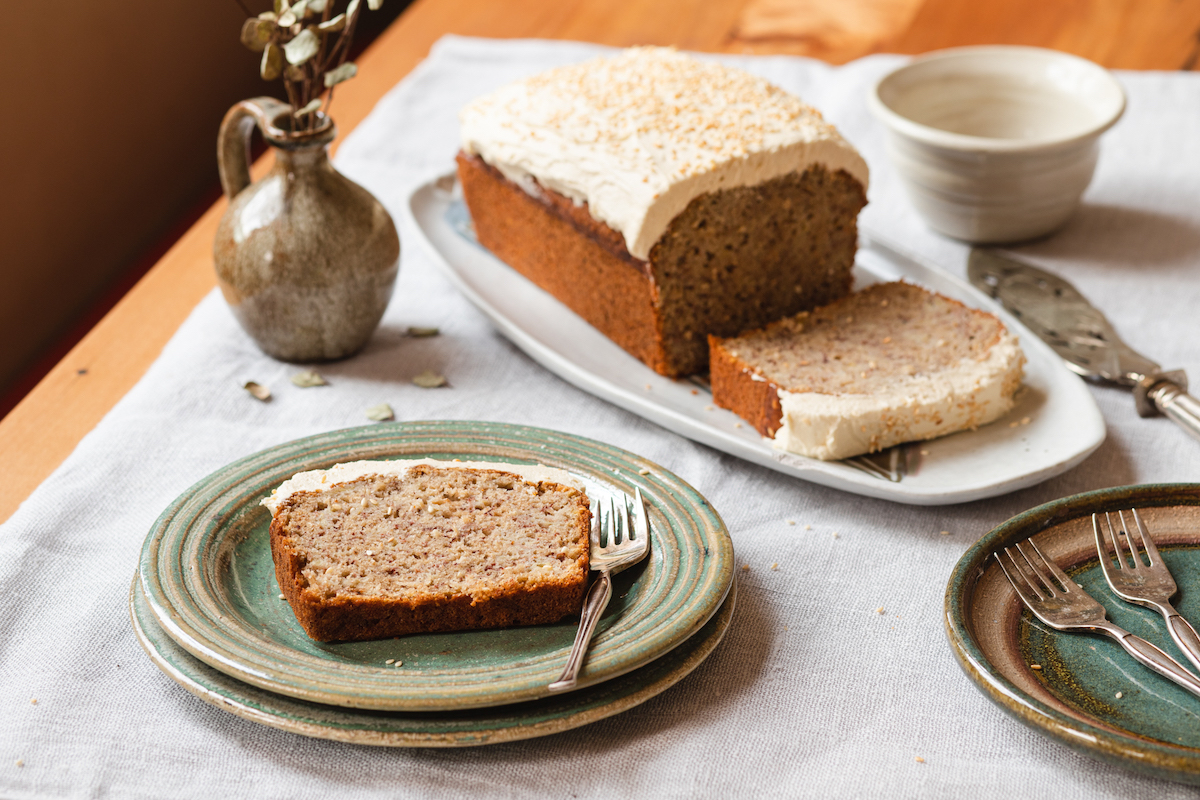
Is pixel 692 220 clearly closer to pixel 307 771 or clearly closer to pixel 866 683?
pixel 866 683

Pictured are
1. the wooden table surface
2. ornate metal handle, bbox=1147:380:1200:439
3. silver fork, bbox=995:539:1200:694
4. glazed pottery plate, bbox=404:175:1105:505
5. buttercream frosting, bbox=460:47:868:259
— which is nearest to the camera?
silver fork, bbox=995:539:1200:694

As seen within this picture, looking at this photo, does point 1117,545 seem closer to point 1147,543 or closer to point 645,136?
point 1147,543

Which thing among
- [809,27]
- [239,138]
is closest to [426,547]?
[239,138]

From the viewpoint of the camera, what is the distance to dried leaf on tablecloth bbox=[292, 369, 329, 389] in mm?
1979

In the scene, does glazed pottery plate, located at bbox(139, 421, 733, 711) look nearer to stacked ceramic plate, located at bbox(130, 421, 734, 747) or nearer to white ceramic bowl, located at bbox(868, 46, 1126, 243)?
stacked ceramic plate, located at bbox(130, 421, 734, 747)

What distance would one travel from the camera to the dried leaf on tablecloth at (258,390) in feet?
6.36

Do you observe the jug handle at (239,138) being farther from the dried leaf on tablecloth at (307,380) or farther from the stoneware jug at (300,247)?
the dried leaf on tablecloth at (307,380)

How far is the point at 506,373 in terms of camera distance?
2045mm

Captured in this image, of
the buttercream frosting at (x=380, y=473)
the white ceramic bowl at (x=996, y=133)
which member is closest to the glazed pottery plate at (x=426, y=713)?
the buttercream frosting at (x=380, y=473)

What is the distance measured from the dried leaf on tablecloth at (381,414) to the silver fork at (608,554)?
1.85ft

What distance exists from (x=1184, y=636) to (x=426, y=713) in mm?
886

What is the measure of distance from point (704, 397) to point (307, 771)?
3.25ft

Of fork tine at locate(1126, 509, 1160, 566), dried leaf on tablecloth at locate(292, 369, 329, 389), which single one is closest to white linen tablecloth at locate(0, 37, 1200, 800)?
dried leaf on tablecloth at locate(292, 369, 329, 389)

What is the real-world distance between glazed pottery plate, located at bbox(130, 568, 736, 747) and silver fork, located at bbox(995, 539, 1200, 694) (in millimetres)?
426
